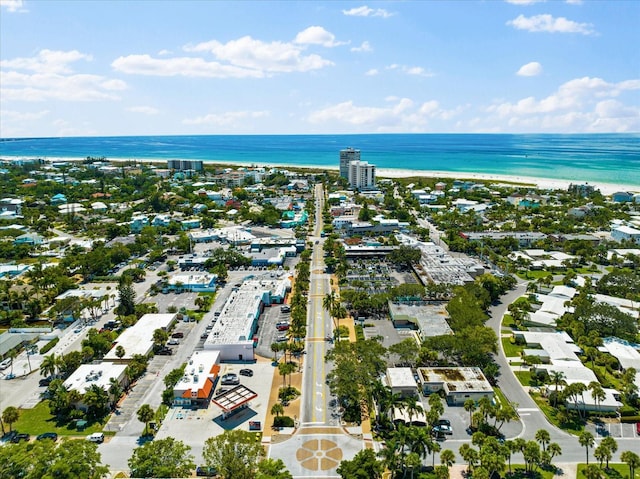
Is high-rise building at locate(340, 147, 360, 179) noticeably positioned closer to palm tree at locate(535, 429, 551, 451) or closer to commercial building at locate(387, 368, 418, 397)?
commercial building at locate(387, 368, 418, 397)

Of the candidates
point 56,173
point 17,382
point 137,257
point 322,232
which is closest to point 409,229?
point 322,232

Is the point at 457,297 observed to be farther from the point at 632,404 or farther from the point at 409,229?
the point at 409,229

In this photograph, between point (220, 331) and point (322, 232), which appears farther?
point (322, 232)

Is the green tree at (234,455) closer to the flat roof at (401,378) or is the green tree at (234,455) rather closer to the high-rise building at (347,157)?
the flat roof at (401,378)

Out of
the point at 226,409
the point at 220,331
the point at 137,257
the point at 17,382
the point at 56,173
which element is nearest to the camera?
the point at 226,409

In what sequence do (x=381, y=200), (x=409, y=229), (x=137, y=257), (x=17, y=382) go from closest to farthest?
(x=17, y=382), (x=137, y=257), (x=409, y=229), (x=381, y=200)

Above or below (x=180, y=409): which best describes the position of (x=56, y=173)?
above
